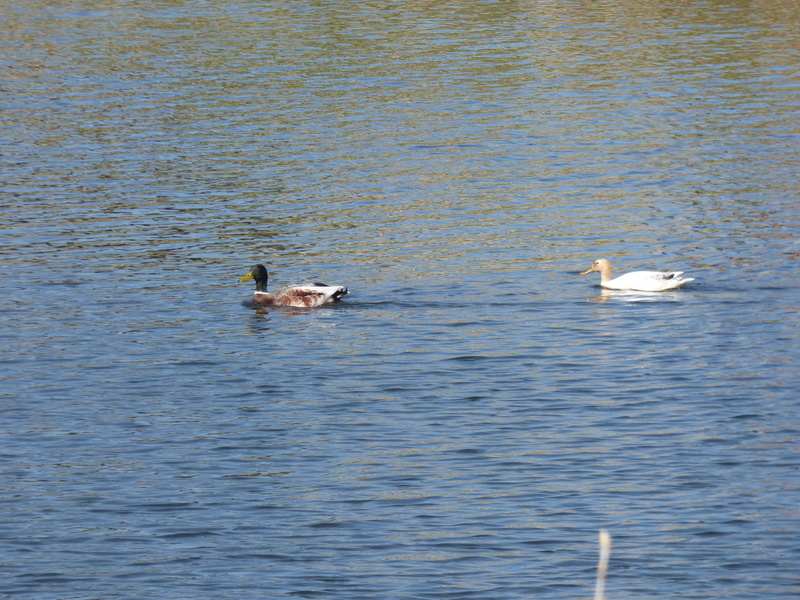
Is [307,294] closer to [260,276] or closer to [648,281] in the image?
[260,276]

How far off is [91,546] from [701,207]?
2104 cm

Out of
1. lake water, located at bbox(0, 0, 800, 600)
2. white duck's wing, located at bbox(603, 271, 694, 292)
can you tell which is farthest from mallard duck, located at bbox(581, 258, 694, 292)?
lake water, located at bbox(0, 0, 800, 600)

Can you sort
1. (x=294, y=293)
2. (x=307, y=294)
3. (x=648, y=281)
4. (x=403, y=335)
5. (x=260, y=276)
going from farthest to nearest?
(x=260, y=276)
(x=294, y=293)
(x=307, y=294)
(x=648, y=281)
(x=403, y=335)

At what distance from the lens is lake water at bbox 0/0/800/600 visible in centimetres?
1662

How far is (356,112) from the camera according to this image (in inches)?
1845

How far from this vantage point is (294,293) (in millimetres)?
27516

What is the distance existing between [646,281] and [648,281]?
0.06m

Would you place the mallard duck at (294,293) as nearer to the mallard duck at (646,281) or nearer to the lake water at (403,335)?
the lake water at (403,335)

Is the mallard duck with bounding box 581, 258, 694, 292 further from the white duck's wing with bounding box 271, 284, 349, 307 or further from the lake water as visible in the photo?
the white duck's wing with bounding box 271, 284, 349, 307

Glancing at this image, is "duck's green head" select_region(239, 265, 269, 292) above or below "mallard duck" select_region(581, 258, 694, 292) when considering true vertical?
above

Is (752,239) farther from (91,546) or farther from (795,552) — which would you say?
(91,546)

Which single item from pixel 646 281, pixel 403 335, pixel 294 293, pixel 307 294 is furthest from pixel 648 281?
pixel 294 293

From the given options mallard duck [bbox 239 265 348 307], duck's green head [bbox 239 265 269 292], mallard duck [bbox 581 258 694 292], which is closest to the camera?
mallard duck [bbox 581 258 694 292]

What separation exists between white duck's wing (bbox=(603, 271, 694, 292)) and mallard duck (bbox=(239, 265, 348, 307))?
5306mm
